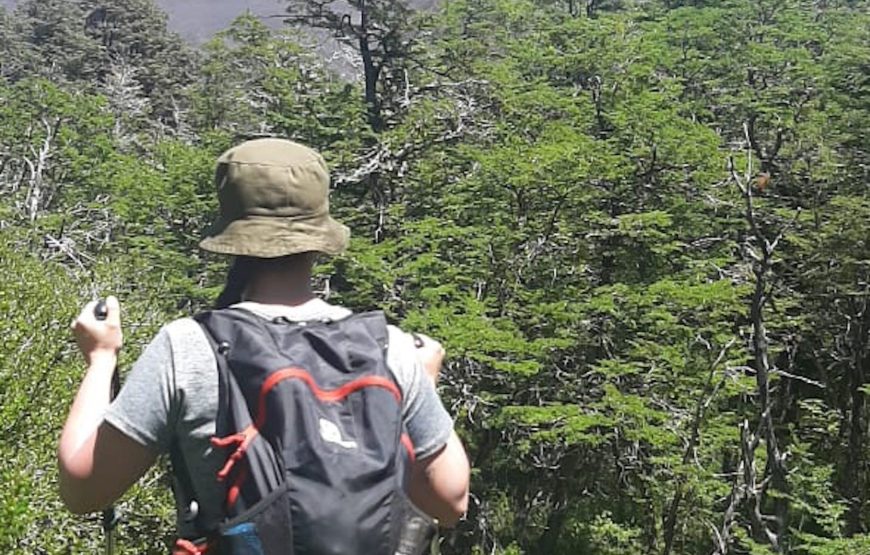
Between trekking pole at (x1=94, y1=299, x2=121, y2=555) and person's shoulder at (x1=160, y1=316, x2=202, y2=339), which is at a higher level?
person's shoulder at (x1=160, y1=316, x2=202, y2=339)

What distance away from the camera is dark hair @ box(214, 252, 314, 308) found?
1622 millimetres

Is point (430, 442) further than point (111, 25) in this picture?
No

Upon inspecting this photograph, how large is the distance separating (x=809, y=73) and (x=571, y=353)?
6.16 meters

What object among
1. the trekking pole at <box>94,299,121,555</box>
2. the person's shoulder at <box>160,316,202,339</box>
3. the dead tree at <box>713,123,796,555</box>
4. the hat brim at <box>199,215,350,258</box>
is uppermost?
the hat brim at <box>199,215,350,258</box>

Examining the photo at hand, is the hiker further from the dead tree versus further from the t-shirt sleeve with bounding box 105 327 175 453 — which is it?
the dead tree

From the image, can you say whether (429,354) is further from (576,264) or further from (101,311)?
(576,264)

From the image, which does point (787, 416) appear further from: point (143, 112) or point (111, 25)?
point (111, 25)

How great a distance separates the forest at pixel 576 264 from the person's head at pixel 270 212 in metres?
8.19

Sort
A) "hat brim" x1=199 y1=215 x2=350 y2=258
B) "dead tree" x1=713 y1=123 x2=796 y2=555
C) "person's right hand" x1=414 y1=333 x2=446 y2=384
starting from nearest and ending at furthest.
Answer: "hat brim" x1=199 y1=215 x2=350 y2=258, "person's right hand" x1=414 y1=333 x2=446 y2=384, "dead tree" x1=713 y1=123 x2=796 y2=555

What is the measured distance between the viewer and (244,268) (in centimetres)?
165

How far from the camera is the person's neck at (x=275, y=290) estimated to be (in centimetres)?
163

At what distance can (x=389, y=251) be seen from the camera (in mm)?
13445

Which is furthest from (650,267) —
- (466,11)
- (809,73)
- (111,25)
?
(111,25)

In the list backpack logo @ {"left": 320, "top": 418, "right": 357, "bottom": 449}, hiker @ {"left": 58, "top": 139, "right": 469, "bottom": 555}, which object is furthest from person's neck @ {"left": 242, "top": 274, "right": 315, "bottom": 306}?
backpack logo @ {"left": 320, "top": 418, "right": 357, "bottom": 449}
